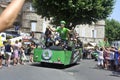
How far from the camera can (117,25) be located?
356ft

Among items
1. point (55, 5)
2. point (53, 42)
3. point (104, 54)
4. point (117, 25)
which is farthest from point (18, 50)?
point (117, 25)

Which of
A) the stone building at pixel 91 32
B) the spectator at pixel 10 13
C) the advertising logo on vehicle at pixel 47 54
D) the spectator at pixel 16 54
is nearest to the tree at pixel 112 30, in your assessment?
the stone building at pixel 91 32

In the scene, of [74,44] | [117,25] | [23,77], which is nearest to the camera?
[23,77]

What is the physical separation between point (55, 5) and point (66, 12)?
1279 mm

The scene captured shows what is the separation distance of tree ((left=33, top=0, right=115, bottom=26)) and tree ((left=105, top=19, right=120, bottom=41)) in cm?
6239

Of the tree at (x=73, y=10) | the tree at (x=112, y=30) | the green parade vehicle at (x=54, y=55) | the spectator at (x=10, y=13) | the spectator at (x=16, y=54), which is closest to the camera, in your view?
the spectator at (x=10, y=13)

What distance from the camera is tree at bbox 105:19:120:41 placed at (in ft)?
338

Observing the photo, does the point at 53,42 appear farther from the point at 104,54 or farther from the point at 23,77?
the point at 23,77

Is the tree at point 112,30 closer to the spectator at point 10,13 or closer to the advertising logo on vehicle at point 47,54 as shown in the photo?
the advertising logo on vehicle at point 47,54

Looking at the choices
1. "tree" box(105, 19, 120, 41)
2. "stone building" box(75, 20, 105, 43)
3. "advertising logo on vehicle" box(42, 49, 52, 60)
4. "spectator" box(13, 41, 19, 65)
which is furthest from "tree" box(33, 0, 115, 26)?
"tree" box(105, 19, 120, 41)

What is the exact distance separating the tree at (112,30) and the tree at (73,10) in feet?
205

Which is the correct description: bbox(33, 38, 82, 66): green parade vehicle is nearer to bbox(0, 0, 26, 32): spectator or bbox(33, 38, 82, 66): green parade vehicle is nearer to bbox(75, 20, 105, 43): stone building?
bbox(0, 0, 26, 32): spectator

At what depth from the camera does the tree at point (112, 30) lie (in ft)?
338

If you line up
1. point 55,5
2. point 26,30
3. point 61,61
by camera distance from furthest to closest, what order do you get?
point 26,30
point 55,5
point 61,61
